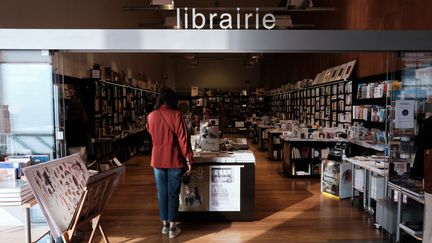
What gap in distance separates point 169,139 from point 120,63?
23.0ft

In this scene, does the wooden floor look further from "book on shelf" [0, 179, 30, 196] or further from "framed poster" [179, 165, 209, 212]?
"book on shelf" [0, 179, 30, 196]

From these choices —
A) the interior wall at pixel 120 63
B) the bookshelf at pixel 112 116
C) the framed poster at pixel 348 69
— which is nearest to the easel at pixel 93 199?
the interior wall at pixel 120 63

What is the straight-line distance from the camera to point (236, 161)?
4.43m

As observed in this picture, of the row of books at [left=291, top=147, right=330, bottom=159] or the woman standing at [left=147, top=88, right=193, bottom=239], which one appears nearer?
the woman standing at [left=147, top=88, right=193, bottom=239]

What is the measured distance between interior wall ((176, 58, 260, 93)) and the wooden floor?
1519 cm

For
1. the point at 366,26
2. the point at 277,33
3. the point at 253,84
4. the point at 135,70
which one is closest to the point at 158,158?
the point at 277,33

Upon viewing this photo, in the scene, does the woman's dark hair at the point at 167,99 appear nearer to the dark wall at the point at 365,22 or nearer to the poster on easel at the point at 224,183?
the poster on easel at the point at 224,183

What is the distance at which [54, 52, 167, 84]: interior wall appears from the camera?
6.59m

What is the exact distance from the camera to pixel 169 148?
12.7ft

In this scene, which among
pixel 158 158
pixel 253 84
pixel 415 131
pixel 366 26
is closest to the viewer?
pixel 415 131

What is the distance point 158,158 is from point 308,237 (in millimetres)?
1995

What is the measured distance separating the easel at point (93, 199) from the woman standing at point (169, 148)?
855 mm

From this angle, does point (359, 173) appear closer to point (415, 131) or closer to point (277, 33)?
point (415, 131)

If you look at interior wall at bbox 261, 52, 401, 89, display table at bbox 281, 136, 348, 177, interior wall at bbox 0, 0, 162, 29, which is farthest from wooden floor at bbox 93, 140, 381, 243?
interior wall at bbox 0, 0, 162, 29
